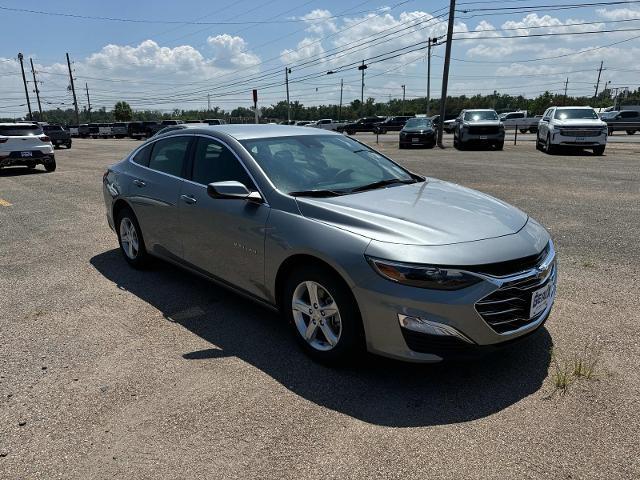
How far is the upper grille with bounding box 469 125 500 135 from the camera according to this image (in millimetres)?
23391

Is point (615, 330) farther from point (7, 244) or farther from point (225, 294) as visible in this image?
point (7, 244)

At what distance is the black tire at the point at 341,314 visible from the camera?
125 inches

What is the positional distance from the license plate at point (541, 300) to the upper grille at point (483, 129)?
21.7m

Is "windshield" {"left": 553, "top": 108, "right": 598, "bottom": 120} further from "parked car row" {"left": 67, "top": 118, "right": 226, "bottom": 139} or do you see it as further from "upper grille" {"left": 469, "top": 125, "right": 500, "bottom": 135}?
"parked car row" {"left": 67, "top": 118, "right": 226, "bottom": 139}

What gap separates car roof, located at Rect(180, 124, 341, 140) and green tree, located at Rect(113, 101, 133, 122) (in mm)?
108783

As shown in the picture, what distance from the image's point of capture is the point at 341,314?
3.21 meters

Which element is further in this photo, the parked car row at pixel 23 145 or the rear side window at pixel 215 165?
the parked car row at pixel 23 145

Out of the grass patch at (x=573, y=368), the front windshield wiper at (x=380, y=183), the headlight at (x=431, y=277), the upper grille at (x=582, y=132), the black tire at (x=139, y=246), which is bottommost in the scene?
the grass patch at (x=573, y=368)

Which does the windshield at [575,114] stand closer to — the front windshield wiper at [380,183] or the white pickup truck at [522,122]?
the front windshield wiper at [380,183]

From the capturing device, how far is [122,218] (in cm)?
574

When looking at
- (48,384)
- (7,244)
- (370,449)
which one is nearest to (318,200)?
(370,449)

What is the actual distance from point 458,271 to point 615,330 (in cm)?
191

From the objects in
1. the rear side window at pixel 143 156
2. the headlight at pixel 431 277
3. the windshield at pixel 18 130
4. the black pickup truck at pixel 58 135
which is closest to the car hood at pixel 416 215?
the headlight at pixel 431 277

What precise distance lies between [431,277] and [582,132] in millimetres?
19015
